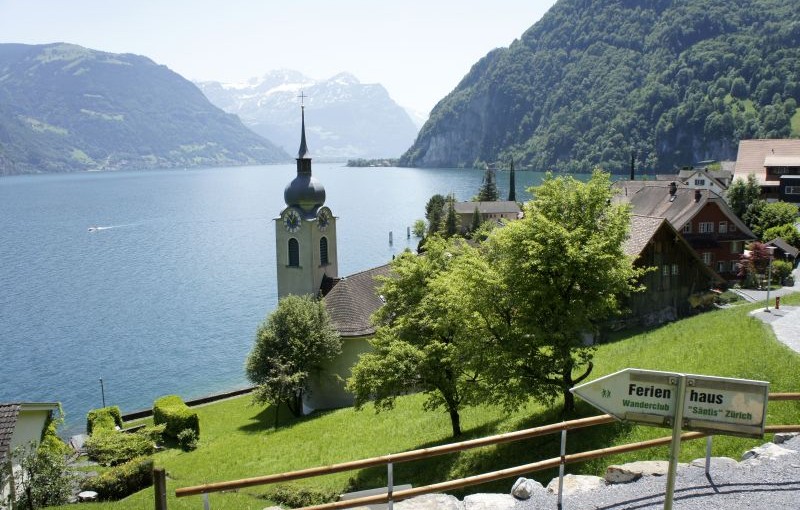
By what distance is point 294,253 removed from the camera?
4850 cm

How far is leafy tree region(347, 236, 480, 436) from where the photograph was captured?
2502 cm

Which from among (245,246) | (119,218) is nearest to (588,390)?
(245,246)

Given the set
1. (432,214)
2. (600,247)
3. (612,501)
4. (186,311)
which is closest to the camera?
(612,501)

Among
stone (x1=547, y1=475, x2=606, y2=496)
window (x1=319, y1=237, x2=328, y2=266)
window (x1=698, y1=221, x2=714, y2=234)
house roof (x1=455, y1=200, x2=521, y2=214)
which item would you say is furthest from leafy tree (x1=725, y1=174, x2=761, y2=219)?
stone (x1=547, y1=475, x2=606, y2=496)

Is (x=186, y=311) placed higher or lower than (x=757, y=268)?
lower

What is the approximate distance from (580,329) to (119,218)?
173 m

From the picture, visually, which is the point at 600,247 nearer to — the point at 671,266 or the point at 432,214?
the point at 671,266

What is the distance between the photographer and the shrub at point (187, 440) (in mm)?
37316

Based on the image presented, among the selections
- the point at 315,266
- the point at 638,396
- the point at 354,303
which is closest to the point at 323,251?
the point at 315,266

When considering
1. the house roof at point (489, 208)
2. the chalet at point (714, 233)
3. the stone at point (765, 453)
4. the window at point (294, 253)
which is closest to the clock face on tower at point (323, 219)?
the window at point (294, 253)

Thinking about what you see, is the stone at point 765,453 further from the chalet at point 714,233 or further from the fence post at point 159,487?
the chalet at point 714,233

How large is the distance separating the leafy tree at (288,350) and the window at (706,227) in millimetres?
33300

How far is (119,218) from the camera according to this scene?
176125 millimetres

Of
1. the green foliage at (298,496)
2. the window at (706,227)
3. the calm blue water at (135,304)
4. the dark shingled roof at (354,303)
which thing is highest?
the window at (706,227)
